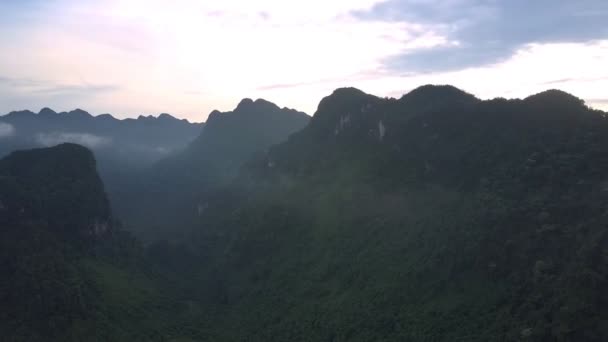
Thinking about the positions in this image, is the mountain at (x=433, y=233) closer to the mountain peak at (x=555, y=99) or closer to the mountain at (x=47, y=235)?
the mountain peak at (x=555, y=99)

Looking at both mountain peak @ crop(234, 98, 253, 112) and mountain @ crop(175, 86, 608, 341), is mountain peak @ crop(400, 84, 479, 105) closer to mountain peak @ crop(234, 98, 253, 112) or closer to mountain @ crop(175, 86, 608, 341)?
mountain @ crop(175, 86, 608, 341)

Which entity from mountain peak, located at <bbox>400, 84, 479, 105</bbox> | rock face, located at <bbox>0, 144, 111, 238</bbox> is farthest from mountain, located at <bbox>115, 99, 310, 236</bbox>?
mountain peak, located at <bbox>400, 84, 479, 105</bbox>

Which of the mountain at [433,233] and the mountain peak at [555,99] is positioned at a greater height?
the mountain peak at [555,99]

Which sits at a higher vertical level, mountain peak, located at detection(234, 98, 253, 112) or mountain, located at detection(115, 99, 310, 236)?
mountain peak, located at detection(234, 98, 253, 112)

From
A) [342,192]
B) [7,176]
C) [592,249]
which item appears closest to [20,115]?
[7,176]

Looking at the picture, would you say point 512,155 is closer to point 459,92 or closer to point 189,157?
point 459,92

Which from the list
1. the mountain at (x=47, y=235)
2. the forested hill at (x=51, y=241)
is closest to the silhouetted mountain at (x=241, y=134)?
the forested hill at (x=51, y=241)
